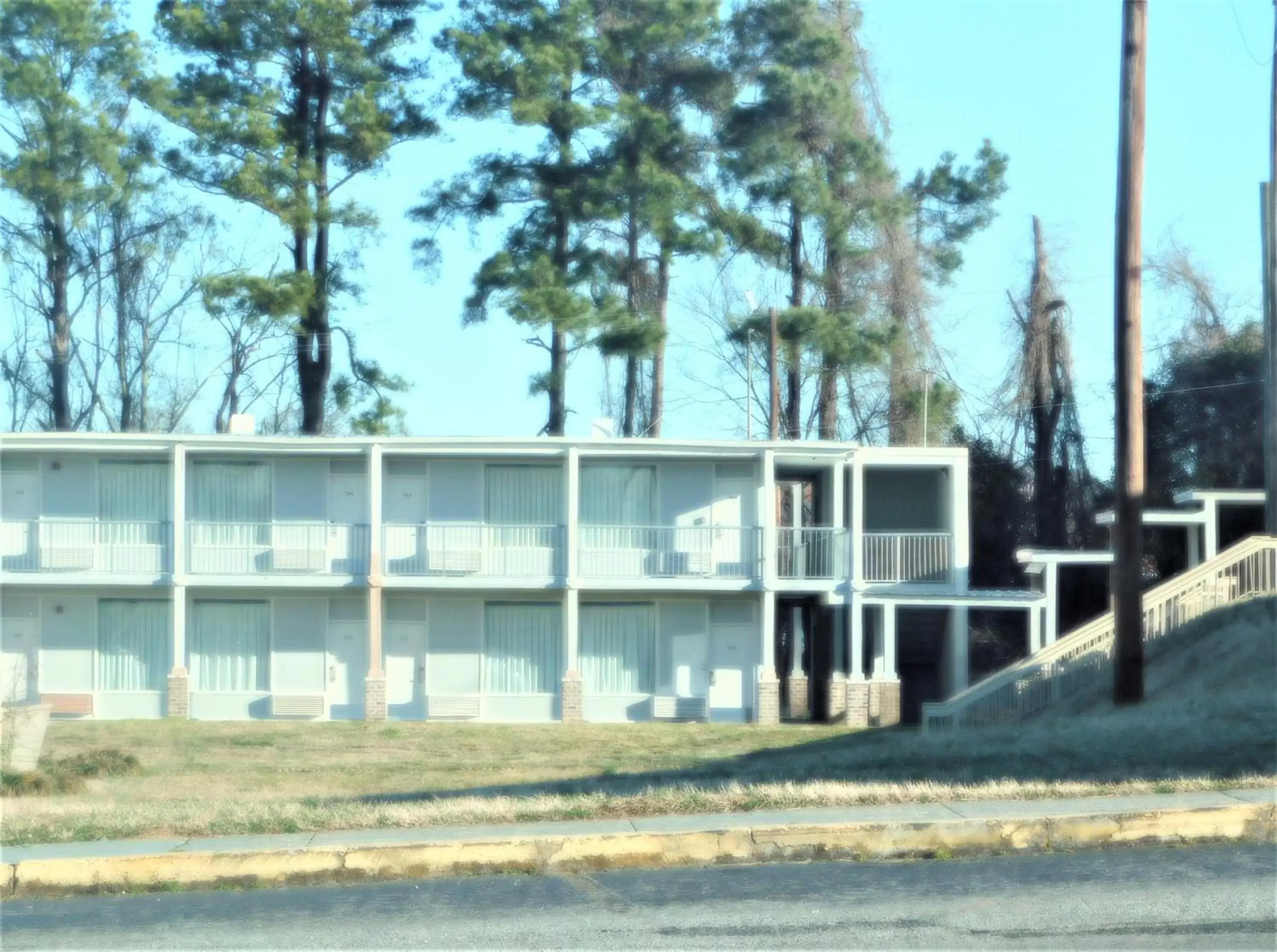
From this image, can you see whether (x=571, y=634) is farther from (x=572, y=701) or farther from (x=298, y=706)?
(x=298, y=706)

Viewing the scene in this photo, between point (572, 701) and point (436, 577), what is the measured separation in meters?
3.46

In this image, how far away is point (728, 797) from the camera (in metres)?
11.5

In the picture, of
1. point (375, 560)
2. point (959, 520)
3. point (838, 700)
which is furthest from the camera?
point (838, 700)

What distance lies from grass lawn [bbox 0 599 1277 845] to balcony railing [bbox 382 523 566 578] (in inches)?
116

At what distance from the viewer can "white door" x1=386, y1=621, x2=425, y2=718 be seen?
102 feet

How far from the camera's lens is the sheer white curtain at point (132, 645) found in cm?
3117

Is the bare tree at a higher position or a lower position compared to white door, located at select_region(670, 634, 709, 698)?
higher

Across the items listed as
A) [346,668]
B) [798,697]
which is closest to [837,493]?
[798,697]

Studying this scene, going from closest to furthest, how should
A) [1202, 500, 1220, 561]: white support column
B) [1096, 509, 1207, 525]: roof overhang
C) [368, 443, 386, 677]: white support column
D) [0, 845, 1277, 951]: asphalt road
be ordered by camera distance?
[0, 845, 1277, 951]: asphalt road, [1096, 509, 1207, 525]: roof overhang, [1202, 500, 1220, 561]: white support column, [368, 443, 386, 677]: white support column

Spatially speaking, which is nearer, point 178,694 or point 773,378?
point 178,694

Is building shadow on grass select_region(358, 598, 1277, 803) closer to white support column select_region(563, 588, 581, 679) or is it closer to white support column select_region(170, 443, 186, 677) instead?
white support column select_region(563, 588, 581, 679)

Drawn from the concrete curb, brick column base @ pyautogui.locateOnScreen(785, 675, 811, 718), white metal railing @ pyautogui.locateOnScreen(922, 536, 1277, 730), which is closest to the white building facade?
brick column base @ pyautogui.locateOnScreen(785, 675, 811, 718)

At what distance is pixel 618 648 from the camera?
1239 inches

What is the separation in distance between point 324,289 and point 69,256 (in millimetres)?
7172
